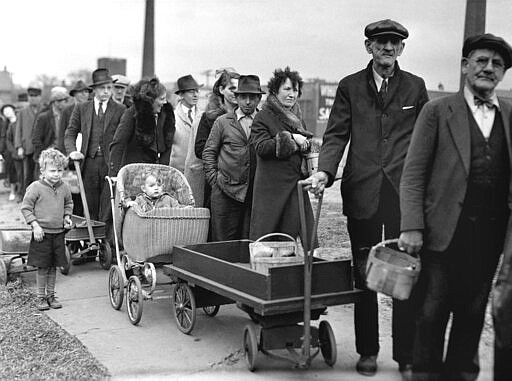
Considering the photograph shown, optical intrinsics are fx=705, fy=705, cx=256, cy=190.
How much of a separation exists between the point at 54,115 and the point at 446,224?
30.0 ft

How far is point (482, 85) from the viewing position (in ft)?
12.4

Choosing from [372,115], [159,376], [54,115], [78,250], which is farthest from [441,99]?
[54,115]

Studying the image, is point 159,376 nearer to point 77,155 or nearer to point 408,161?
point 408,161

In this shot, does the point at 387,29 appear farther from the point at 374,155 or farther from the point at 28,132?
the point at 28,132

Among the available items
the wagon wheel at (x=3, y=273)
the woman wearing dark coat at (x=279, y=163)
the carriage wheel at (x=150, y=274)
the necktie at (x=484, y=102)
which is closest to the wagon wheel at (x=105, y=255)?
the wagon wheel at (x=3, y=273)

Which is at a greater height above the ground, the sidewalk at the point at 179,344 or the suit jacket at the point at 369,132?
the suit jacket at the point at 369,132

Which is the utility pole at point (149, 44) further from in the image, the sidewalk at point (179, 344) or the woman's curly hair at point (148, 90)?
the sidewalk at point (179, 344)

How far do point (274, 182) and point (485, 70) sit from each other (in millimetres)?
A: 2233

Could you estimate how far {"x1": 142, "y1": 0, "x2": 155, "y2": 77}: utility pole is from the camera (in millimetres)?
13656

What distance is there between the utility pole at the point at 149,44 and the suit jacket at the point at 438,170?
34.3ft

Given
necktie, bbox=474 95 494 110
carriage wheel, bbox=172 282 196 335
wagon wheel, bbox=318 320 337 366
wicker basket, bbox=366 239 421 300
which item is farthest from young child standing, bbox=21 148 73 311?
necktie, bbox=474 95 494 110

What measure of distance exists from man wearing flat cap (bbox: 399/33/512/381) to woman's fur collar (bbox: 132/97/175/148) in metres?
3.72

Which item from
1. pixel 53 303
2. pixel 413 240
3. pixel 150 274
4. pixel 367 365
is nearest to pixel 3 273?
pixel 53 303

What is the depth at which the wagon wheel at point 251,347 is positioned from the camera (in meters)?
4.46
